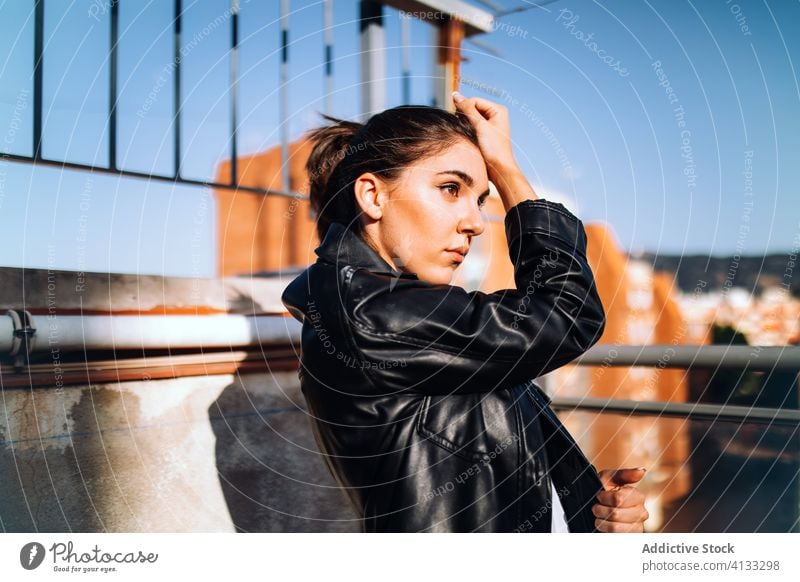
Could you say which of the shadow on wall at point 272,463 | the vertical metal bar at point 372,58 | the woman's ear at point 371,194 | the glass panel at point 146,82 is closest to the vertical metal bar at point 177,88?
the glass panel at point 146,82

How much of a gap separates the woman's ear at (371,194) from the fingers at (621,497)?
58 centimetres

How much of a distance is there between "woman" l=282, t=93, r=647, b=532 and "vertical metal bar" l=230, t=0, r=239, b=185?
69 cm

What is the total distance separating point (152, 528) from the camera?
48.8 inches

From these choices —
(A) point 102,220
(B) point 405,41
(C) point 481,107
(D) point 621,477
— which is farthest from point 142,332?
(B) point 405,41

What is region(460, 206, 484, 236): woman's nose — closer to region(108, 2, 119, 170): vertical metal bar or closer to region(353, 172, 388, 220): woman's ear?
region(353, 172, 388, 220): woman's ear

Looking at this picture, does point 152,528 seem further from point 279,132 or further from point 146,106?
point 279,132

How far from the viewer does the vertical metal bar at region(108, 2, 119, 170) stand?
1426mm

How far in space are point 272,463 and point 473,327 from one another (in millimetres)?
755

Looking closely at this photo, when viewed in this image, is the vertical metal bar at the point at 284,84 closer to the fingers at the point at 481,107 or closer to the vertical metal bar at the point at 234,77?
the vertical metal bar at the point at 234,77

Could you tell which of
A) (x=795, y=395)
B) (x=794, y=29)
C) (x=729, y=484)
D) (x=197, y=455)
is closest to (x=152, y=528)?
(x=197, y=455)

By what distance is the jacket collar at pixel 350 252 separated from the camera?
0.95 meters

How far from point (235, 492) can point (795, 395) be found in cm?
Answer: 117
